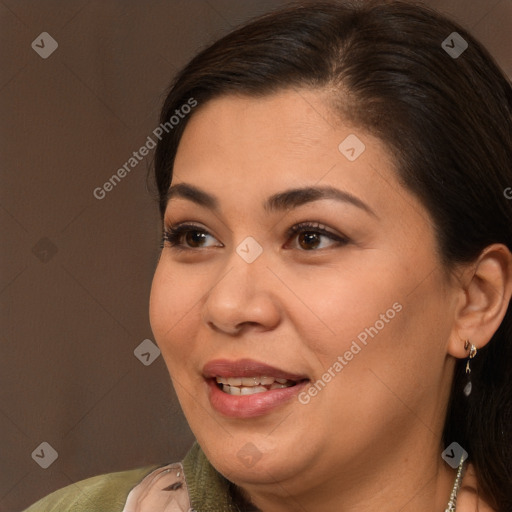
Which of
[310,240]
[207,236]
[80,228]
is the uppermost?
[80,228]

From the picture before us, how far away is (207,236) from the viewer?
1.54 meters

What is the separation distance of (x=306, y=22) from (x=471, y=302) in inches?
19.6

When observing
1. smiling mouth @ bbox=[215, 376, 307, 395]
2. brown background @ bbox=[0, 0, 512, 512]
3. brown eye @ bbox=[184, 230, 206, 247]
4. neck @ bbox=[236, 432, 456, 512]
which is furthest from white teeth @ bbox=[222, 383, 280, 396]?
brown background @ bbox=[0, 0, 512, 512]

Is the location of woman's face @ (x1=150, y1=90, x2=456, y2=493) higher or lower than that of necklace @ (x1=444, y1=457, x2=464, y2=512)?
higher

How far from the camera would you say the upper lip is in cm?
140

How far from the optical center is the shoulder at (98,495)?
1.77 m

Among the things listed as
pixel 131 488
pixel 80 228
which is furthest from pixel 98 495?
pixel 80 228

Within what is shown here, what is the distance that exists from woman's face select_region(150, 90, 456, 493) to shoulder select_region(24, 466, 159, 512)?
34 centimetres

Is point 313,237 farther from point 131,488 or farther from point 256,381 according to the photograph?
point 131,488

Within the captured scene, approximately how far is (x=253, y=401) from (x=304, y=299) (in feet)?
0.55

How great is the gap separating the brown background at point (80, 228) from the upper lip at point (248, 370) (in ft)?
3.35

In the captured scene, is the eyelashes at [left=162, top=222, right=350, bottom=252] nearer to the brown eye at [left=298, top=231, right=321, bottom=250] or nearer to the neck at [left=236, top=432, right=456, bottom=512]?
the brown eye at [left=298, top=231, right=321, bottom=250]

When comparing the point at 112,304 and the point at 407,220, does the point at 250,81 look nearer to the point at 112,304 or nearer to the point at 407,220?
the point at 407,220

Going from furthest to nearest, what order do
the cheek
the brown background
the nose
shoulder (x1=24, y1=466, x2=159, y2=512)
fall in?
the brown background → shoulder (x1=24, y1=466, x2=159, y2=512) → the cheek → the nose
